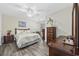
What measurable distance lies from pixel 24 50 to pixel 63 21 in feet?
2.80

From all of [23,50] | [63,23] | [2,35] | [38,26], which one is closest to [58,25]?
[63,23]

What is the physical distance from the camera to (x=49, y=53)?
1.50m

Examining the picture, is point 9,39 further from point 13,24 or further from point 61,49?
point 61,49

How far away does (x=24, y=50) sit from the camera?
153 cm

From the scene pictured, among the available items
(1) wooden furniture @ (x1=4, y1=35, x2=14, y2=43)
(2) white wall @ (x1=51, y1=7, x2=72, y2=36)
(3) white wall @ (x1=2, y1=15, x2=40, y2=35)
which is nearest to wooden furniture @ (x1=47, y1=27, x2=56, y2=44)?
(2) white wall @ (x1=51, y1=7, x2=72, y2=36)

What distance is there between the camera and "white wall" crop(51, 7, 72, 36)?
1428mm

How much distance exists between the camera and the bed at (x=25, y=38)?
1.58 m

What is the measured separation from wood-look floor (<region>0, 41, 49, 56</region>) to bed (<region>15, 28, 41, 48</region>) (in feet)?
0.27

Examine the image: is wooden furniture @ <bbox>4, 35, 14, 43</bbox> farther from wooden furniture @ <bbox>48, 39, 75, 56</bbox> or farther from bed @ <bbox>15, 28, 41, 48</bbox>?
wooden furniture @ <bbox>48, 39, 75, 56</bbox>

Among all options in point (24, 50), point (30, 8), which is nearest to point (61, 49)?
point (24, 50)

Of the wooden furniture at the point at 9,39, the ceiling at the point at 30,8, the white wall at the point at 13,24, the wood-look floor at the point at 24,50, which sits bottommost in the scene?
the wood-look floor at the point at 24,50

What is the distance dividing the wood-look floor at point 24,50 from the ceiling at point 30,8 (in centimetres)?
57

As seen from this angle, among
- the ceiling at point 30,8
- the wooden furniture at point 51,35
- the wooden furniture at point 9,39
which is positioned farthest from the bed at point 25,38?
the ceiling at point 30,8

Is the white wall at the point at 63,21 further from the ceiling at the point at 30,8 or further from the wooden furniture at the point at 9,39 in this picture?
the wooden furniture at the point at 9,39
